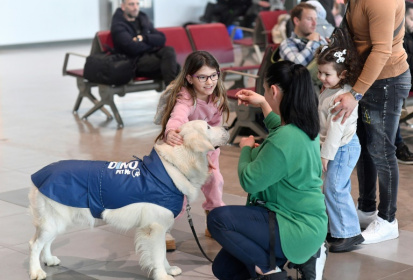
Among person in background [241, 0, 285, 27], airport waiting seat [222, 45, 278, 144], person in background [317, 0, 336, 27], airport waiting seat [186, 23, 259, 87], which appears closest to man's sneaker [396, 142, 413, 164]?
airport waiting seat [222, 45, 278, 144]

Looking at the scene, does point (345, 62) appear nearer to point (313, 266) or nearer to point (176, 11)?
point (313, 266)

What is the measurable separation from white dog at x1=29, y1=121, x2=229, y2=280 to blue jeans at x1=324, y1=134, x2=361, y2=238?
2.91 feet

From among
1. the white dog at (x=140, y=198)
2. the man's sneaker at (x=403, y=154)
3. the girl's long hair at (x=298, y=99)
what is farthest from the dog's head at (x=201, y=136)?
the man's sneaker at (x=403, y=154)

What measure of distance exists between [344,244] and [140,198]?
4.82ft

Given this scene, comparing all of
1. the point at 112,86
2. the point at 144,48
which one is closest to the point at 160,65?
the point at 144,48

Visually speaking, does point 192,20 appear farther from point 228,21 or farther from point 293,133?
point 293,133

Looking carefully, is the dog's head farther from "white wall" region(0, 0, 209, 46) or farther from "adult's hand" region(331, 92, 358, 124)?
"white wall" region(0, 0, 209, 46)

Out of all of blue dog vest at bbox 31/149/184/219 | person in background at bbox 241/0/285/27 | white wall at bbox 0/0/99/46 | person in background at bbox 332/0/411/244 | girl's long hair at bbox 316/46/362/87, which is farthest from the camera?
person in background at bbox 241/0/285/27

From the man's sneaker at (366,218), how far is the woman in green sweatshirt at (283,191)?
4.84ft

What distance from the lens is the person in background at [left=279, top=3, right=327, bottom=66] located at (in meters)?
7.14

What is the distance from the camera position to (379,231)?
5.00 m

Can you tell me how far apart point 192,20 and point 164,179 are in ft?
53.9

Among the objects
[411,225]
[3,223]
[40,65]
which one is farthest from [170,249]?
[40,65]

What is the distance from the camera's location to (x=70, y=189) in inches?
163
